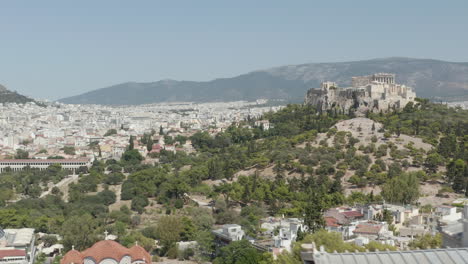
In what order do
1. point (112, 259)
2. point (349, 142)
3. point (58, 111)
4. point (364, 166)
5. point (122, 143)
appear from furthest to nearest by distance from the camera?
1. point (58, 111)
2. point (122, 143)
3. point (349, 142)
4. point (364, 166)
5. point (112, 259)

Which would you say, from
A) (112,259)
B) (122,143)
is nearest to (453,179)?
(112,259)

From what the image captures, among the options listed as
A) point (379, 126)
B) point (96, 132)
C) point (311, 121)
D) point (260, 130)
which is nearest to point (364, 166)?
point (379, 126)

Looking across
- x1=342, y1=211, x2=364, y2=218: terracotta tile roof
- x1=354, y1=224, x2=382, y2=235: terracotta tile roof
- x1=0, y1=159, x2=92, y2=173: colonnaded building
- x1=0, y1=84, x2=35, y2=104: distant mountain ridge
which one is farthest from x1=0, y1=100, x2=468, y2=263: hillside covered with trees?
x1=0, y1=84, x2=35, y2=104: distant mountain ridge

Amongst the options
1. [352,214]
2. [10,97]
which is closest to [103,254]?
[352,214]

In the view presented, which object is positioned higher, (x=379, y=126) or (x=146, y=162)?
(x=379, y=126)

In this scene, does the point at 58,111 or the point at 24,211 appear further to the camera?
the point at 58,111

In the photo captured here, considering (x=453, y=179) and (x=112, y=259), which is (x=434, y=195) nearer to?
(x=453, y=179)

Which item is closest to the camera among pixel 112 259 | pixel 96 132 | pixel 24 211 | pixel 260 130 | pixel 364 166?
pixel 112 259

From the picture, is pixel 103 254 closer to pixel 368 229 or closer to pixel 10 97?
pixel 368 229
